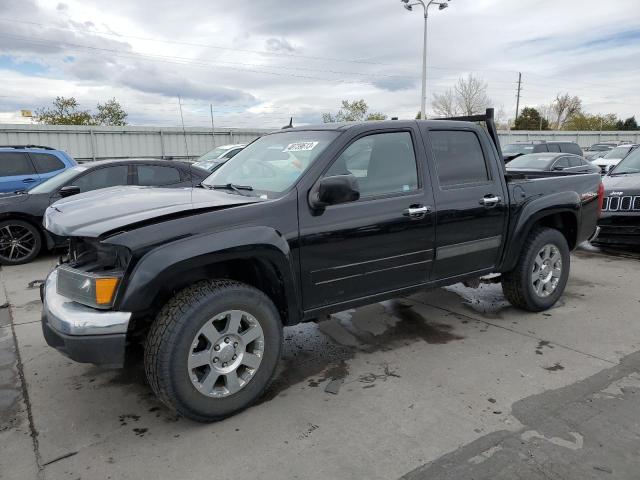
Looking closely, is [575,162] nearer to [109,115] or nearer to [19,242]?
[19,242]

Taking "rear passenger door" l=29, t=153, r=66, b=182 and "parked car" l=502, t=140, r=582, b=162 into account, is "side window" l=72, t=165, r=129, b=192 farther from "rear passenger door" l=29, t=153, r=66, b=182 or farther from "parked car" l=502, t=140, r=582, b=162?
"parked car" l=502, t=140, r=582, b=162

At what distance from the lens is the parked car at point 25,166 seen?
9227 mm

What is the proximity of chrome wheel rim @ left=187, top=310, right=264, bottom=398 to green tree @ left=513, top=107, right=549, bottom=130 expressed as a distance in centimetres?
7104

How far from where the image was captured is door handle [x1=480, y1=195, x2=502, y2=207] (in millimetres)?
4168

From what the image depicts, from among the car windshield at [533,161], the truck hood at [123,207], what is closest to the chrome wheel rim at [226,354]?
the truck hood at [123,207]

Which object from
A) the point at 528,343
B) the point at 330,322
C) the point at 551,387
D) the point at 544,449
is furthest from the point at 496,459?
the point at 330,322

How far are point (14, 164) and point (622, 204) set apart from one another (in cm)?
1039

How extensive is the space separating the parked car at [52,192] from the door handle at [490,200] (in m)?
4.38

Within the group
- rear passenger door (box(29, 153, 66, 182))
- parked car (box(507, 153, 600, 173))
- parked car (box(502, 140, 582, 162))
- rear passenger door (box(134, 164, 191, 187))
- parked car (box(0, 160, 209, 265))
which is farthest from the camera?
parked car (box(502, 140, 582, 162))

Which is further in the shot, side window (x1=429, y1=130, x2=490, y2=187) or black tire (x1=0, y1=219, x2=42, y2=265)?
black tire (x1=0, y1=219, x2=42, y2=265)

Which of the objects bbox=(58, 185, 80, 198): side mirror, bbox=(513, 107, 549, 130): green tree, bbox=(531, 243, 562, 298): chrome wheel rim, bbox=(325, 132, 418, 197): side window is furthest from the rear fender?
bbox=(513, 107, 549, 130): green tree

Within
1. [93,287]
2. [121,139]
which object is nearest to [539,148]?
[93,287]

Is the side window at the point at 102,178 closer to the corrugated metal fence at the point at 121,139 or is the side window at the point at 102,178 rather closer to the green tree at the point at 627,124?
the corrugated metal fence at the point at 121,139

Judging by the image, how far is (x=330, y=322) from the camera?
4734 millimetres
